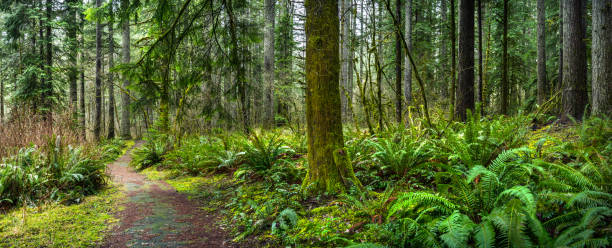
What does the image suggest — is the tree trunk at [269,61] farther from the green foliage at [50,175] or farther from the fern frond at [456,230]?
the fern frond at [456,230]

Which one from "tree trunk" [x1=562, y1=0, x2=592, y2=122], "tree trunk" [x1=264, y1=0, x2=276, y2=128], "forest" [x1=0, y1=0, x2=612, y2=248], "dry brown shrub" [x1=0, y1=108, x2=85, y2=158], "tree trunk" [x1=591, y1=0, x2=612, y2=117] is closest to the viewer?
"forest" [x1=0, y1=0, x2=612, y2=248]

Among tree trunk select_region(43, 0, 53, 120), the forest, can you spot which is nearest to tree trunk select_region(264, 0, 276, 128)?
the forest

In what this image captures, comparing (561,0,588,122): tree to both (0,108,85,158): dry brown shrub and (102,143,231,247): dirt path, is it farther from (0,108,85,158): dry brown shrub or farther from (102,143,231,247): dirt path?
(0,108,85,158): dry brown shrub

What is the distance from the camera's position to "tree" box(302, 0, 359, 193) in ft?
11.4

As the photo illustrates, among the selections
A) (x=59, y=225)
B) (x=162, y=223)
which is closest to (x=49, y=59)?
(x=59, y=225)

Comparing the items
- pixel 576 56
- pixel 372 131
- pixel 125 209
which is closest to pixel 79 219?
pixel 125 209

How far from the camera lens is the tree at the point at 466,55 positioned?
23.5ft

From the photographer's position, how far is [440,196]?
2.37 meters

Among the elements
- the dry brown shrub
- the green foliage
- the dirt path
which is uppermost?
the dry brown shrub

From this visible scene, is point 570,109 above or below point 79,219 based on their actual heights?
above

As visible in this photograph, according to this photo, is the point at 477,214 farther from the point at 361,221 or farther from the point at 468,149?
the point at 468,149

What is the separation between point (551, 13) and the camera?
15883 millimetres

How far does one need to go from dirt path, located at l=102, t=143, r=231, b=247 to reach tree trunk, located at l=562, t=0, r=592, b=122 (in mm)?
9174

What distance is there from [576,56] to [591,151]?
7101mm
